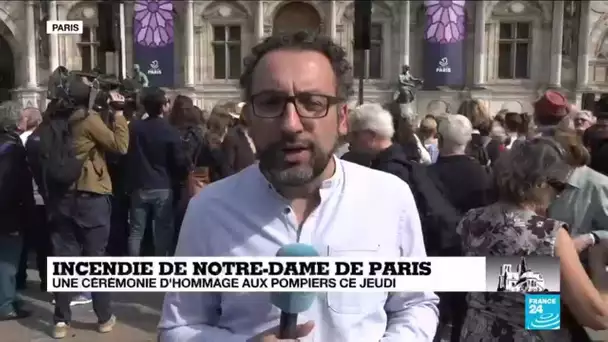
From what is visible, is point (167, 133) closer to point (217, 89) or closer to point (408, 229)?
A: point (408, 229)

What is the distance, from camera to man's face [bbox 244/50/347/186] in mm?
1401

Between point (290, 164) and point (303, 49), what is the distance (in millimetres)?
256

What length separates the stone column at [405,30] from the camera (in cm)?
1351

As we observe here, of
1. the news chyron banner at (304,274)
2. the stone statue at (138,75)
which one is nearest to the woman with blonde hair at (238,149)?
the news chyron banner at (304,274)

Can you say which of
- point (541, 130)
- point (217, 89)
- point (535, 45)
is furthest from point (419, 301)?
point (217, 89)

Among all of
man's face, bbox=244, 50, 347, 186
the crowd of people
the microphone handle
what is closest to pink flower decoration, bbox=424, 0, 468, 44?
the crowd of people

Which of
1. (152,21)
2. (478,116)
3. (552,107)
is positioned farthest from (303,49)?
(152,21)

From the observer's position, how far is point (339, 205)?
150cm

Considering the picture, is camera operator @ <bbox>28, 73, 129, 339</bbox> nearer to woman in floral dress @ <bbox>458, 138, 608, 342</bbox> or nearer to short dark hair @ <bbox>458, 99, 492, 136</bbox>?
woman in floral dress @ <bbox>458, 138, 608, 342</bbox>

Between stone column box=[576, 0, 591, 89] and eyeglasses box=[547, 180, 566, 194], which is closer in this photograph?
eyeglasses box=[547, 180, 566, 194]

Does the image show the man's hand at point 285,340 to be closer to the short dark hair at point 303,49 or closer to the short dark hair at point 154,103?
the short dark hair at point 303,49

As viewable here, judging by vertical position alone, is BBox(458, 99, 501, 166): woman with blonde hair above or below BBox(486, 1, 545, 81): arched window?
below

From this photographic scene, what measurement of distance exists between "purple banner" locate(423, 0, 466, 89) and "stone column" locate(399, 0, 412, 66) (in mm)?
1246

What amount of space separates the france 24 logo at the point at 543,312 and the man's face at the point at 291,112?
1005 mm
